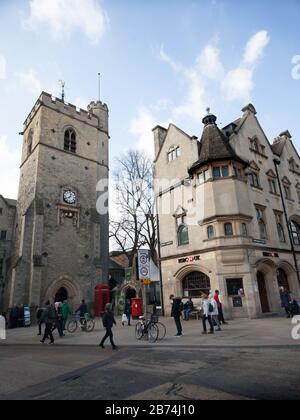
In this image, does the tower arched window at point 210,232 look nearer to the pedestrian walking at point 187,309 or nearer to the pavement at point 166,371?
the pedestrian walking at point 187,309

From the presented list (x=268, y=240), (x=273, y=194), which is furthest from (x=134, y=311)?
(x=273, y=194)

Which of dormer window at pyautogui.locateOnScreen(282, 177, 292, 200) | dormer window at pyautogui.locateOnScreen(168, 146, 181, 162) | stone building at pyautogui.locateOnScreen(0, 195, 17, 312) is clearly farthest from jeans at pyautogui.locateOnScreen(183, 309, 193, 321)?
stone building at pyautogui.locateOnScreen(0, 195, 17, 312)

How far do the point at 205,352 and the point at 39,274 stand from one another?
1818 centimetres

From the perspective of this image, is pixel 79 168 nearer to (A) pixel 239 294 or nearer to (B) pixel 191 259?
(B) pixel 191 259

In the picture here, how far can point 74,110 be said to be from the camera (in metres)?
32.2

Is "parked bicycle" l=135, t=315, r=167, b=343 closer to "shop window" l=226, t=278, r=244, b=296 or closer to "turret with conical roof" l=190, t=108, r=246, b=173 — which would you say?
"shop window" l=226, t=278, r=244, b=296

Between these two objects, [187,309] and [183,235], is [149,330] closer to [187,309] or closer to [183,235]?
[187,309]

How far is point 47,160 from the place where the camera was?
1094 inches

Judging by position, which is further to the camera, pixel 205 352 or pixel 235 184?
pixel 235 184

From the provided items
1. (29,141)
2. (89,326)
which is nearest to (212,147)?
(89,326)

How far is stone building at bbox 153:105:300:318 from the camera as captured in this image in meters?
17.8

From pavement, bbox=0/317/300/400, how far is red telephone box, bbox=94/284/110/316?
1572 cm
